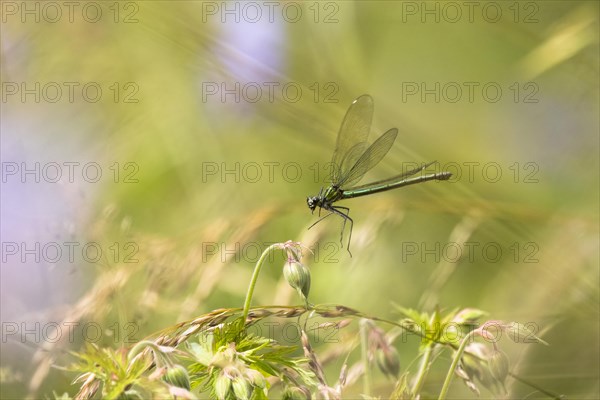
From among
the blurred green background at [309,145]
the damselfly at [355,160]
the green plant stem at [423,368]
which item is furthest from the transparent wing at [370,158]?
the green plant stem at [423,368]

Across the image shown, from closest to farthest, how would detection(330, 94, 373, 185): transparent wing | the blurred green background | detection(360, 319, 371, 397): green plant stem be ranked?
detection(360, 319, 371, 397): green plant stem, detection(330, 94, 373, 185): transparent wing, the blurred green background

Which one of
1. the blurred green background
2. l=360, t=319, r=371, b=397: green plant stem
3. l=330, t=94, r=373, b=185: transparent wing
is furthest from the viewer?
the blurred green background

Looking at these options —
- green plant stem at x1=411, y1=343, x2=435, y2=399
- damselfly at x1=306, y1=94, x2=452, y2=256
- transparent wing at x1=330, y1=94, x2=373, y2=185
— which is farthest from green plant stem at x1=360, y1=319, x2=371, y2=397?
transparent wing at x1=330, y1=94, x2=373, y2=185

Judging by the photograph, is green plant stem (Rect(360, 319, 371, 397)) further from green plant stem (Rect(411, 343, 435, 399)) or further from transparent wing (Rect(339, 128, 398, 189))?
transparent wing (Rect(339, 128, 398, 189))

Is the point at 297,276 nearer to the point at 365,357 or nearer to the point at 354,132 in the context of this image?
the point at 365,357

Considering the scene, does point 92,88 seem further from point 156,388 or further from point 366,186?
point 156,388

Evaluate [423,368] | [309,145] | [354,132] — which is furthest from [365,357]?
[309,145]

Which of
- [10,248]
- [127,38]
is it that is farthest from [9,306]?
[127,38]

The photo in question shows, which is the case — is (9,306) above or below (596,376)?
below
